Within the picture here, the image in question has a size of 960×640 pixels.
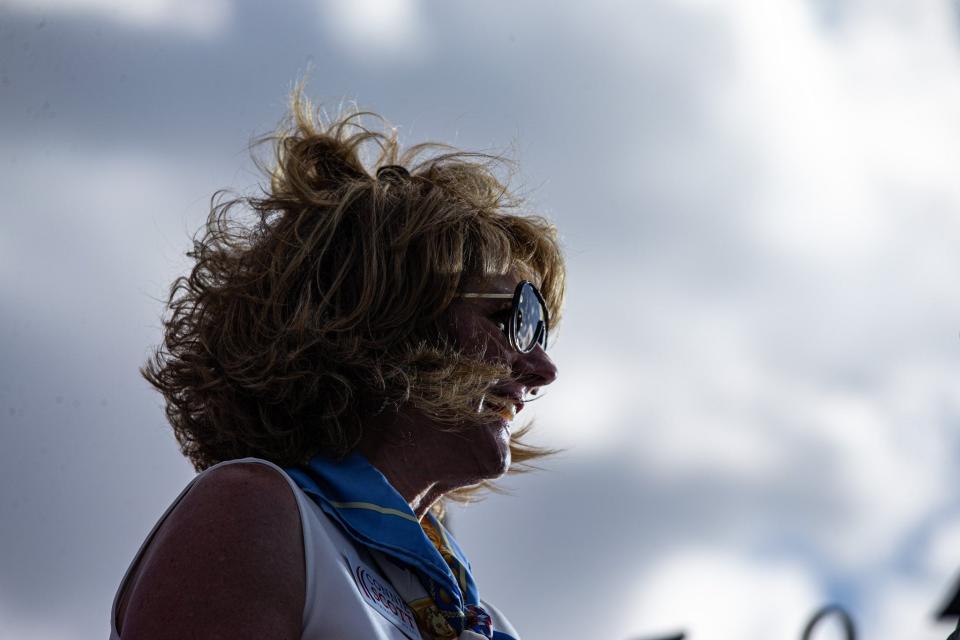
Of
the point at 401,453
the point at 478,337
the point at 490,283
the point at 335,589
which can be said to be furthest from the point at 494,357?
the point at 335,589

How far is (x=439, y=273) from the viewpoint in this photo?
A: 11.2 feet

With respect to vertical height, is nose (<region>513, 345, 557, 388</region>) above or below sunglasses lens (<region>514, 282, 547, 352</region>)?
below

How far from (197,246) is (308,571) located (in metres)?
1.44

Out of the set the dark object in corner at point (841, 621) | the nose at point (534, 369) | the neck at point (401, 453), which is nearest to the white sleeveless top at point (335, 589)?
the neck at point (401, 453)

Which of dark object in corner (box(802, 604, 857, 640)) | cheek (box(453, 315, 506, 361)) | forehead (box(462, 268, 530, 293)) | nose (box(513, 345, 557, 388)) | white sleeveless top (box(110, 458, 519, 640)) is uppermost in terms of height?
forehead (box(462, 268, 530, 293))

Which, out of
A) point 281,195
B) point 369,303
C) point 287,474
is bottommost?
point 287,474

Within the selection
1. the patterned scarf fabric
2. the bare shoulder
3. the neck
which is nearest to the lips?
the neck

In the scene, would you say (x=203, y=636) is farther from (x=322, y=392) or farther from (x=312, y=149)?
(x=312, y=149)

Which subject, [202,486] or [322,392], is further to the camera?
[322,392]

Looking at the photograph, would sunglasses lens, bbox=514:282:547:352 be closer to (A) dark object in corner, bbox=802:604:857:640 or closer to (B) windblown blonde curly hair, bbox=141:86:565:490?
(B) windblown blonde curly hair, bbox=141:86:565:490

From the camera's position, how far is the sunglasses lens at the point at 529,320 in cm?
357

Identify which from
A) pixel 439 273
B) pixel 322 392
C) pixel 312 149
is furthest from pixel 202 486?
pixel 312 149

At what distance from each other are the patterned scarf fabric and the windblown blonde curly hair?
0.55 ft

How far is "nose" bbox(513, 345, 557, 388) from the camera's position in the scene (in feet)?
11.8
